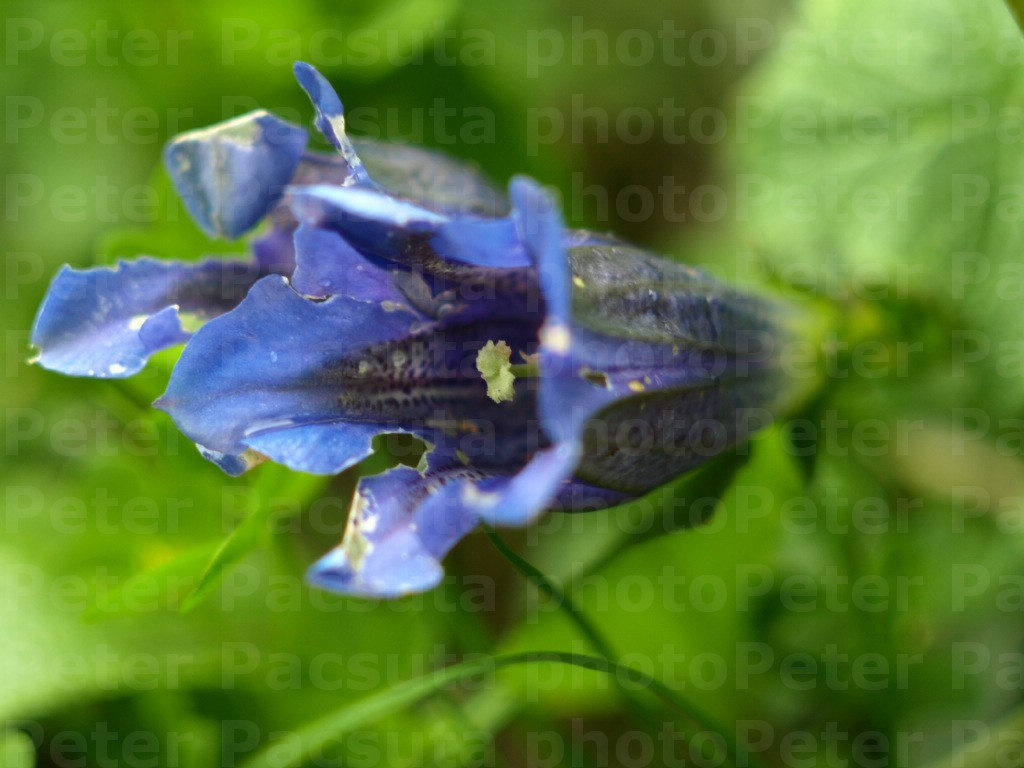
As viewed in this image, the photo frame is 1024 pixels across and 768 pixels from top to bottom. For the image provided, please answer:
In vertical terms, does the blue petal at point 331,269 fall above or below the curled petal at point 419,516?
above

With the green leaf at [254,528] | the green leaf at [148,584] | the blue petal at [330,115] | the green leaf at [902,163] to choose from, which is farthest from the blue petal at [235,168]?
the green leaf at [902,163]

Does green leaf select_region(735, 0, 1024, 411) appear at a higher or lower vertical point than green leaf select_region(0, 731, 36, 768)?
higher

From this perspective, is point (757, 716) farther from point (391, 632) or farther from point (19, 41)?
point (19, 41)

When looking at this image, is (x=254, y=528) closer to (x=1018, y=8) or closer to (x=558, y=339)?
(x=558, y=339)

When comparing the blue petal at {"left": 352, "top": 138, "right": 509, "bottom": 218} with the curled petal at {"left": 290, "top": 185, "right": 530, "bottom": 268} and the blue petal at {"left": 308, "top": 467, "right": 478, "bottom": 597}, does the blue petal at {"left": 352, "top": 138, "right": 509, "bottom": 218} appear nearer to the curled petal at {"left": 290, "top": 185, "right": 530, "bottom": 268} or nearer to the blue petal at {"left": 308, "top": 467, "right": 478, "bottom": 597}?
the curled petal at {"left": 290, "top": 185, "right": 530, "bottom": 268}

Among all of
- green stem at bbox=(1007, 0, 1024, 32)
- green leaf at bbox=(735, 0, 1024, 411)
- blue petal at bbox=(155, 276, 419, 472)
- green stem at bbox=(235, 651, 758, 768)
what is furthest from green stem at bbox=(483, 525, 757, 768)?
green stem at bbox=(1007, 0, 1024, 32)

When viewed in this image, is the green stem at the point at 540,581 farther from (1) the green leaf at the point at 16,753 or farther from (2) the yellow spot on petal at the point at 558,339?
(1) the green leaf at the point at 16,753

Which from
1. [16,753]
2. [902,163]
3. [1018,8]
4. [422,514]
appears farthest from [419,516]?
[902,163]
